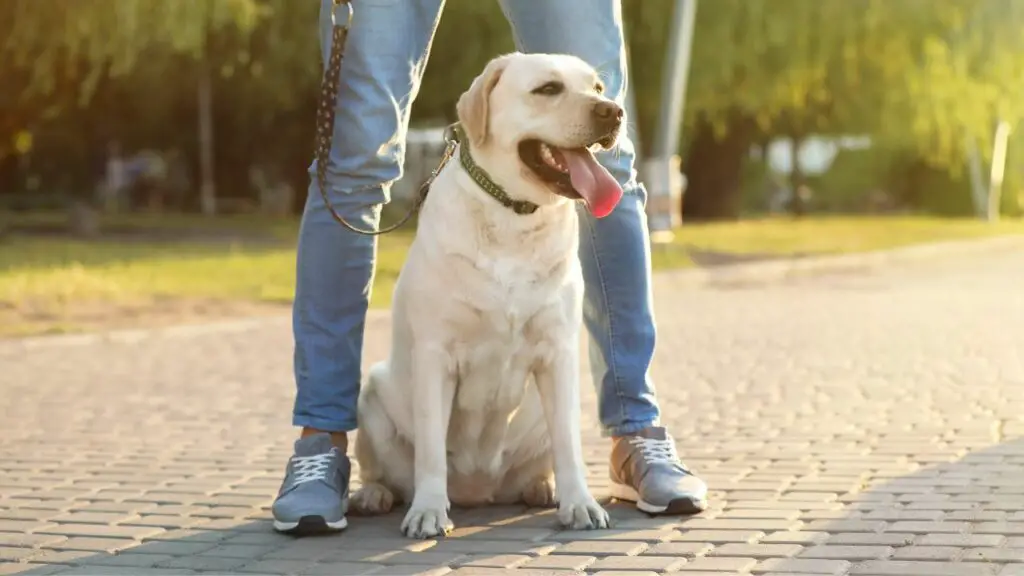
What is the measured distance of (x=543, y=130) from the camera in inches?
169

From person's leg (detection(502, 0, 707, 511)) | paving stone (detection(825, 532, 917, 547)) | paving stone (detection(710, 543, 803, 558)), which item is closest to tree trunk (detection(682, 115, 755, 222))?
person's leg (detection(502, 0, 707, 511))

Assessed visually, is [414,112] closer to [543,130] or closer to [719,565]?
[543,130]

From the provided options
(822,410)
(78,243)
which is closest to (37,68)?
(78,243)

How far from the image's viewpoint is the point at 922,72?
28.2 m

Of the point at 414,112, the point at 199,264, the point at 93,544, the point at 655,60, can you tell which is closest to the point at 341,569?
the point at 93,544

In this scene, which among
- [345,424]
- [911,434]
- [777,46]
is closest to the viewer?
[345,424]

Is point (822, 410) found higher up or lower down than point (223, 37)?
lower down

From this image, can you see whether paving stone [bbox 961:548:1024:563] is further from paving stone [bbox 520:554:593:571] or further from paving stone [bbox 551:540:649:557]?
paving stone [bbox 520:554:593:571]

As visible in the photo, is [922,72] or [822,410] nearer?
[822,410]

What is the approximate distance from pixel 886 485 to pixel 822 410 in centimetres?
206

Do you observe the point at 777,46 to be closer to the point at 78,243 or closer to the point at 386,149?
the point at 78,243

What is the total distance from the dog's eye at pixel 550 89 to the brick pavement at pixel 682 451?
1173 mm

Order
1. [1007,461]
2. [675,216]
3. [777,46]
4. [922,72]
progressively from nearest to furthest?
[1007,461] → [675,216] → [777,46] → [922,72]

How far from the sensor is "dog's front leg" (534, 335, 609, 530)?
436 centimetres
